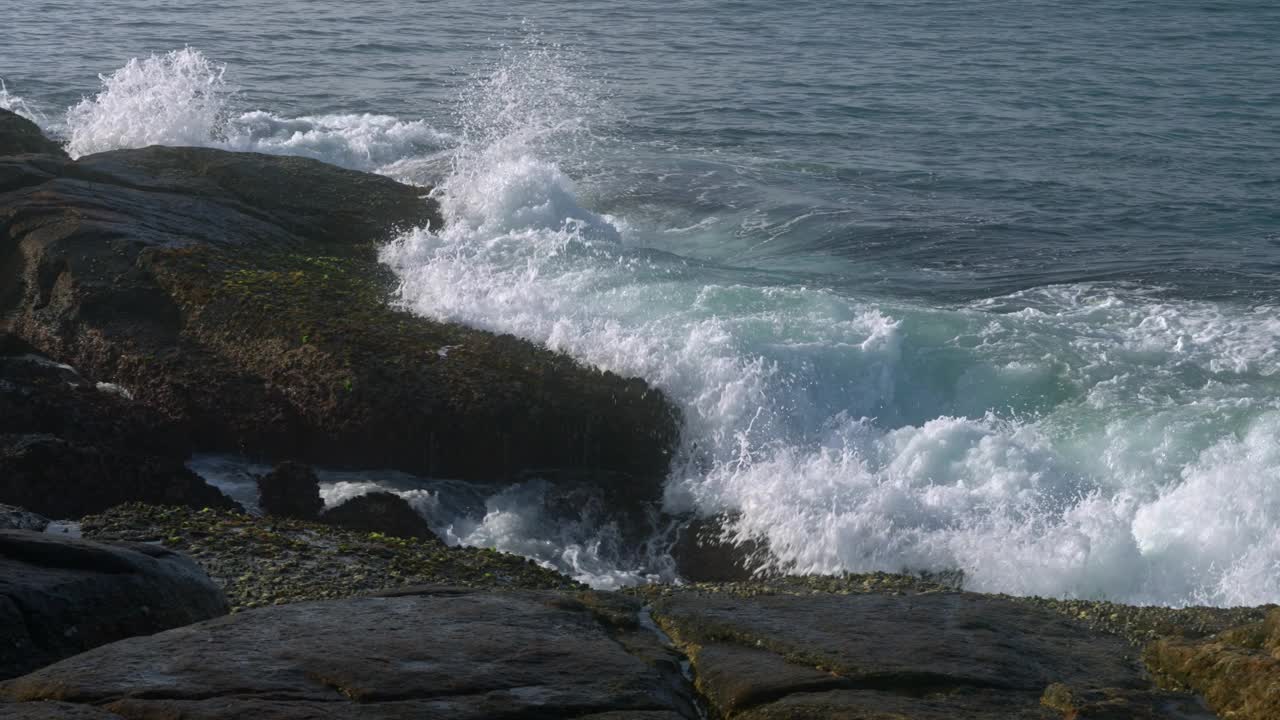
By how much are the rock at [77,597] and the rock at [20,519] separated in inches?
109

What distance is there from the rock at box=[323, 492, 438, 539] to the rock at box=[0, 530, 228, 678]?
439 centimetres

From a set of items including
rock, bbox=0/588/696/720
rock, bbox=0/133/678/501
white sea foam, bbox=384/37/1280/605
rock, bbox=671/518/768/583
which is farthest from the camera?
rock, bbox=0/133/678/501

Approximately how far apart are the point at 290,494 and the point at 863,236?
12929 millimetres

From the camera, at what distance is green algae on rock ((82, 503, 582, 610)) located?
30.9 feet

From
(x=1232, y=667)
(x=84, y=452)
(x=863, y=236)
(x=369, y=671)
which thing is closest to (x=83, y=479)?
(x=84, y=452)

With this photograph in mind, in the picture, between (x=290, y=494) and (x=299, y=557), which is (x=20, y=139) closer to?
(x=290, y=494)

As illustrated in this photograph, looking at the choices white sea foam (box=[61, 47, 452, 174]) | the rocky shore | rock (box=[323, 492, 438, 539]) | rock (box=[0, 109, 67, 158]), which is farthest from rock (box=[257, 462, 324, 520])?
white sea foam (box=[61, 47, 452, 174])

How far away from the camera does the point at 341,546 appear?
10477mm

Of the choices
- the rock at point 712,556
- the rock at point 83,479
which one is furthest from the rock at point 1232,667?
the rock at point 83,479

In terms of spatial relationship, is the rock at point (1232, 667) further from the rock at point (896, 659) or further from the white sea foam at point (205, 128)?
the white sea foam at point (205, 128)

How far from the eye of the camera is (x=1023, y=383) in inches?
620

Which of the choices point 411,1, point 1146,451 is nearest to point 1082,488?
point 1146,451

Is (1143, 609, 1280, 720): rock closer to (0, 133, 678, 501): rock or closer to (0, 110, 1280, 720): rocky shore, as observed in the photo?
(0, 110, 1280, 720): rocky shore

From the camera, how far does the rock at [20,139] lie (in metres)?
20.7
